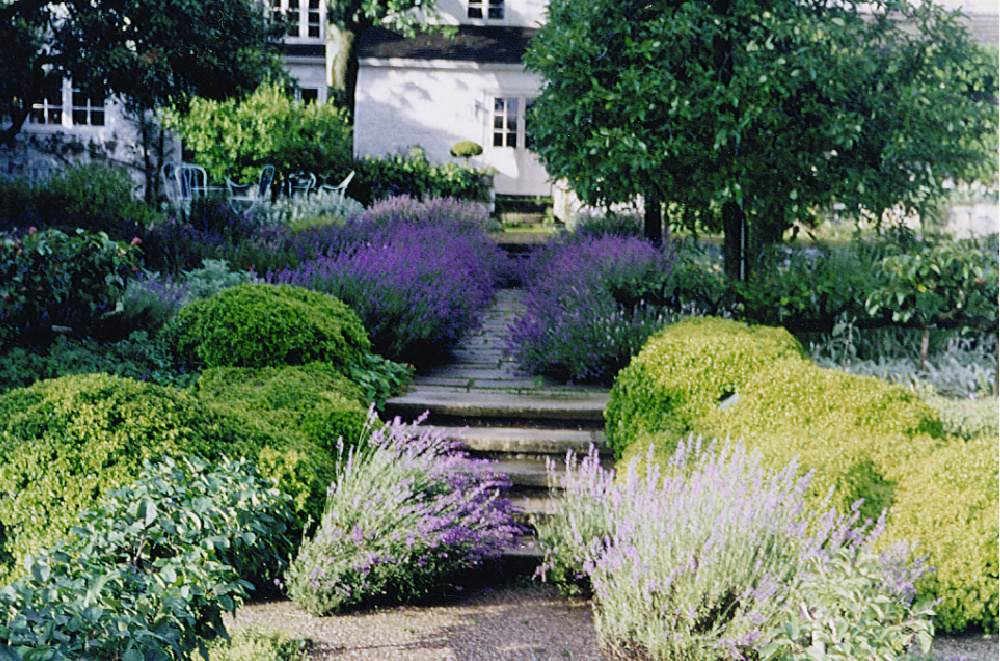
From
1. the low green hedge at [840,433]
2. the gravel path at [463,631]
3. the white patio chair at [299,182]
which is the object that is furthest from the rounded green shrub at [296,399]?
the white patio chair at [299,182]

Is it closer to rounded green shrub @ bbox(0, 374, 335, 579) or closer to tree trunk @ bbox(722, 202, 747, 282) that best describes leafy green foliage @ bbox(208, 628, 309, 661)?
rounded green shrub @ bbox(0, 374, 335, 579)

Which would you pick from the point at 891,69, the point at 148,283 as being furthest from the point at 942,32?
the point at 148,283

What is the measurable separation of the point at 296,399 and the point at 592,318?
9.74ft

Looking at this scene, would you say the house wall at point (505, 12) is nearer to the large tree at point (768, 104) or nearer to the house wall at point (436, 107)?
the house wall at point (436, 107)

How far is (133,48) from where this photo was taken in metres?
10.4

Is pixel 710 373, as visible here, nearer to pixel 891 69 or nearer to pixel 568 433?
pixel 568 433

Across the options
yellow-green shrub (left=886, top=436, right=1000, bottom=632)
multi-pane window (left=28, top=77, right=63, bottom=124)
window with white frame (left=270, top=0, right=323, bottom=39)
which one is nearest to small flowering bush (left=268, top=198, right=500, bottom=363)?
yellow-green shrub (left=886, top=436, right=1000, bottom=632)

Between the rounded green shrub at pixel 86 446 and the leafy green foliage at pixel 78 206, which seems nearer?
the rounded green shrub at pixel 86 446

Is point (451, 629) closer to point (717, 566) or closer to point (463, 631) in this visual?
point (463, 631)

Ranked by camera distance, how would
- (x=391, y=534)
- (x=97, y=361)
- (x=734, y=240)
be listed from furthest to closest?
1. (x=734, y=240)
2. (x=97, y=361)
3. (x=391, y=534)

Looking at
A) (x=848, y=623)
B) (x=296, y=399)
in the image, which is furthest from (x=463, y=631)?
(x=848, y=623)

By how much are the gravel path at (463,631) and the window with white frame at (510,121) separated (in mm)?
18515

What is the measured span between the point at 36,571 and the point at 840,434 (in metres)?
3.63

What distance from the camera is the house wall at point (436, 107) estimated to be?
22.0 meters
